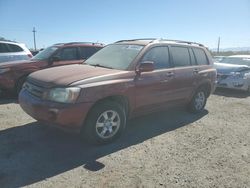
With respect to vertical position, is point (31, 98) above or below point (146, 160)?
above

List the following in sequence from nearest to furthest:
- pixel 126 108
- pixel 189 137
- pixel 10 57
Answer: pixel 126 108 → pixel 189 137 → pixel 10 57

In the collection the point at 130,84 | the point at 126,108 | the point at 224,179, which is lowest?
the point at 224,179

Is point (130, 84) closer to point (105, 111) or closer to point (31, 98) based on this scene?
point (105, 111)

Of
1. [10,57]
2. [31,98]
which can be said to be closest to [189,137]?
[31,98]

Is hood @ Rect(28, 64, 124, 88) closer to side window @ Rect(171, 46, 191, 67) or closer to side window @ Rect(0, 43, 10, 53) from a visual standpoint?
side window @ Rect(171, 46, 191, 67)

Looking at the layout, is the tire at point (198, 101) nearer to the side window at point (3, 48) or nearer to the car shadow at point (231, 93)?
the car shadow at point (231, 93)

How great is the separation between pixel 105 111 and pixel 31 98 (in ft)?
4.16

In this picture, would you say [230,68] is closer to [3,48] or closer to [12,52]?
[12,52]

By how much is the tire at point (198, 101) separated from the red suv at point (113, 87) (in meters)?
0.23

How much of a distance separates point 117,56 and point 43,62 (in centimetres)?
365

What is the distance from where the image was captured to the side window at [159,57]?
5490 mm

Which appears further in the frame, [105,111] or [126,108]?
[126,108]

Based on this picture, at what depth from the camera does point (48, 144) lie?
4734 millimetres

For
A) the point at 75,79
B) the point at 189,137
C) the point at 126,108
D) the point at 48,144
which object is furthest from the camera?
the point at 189,137
